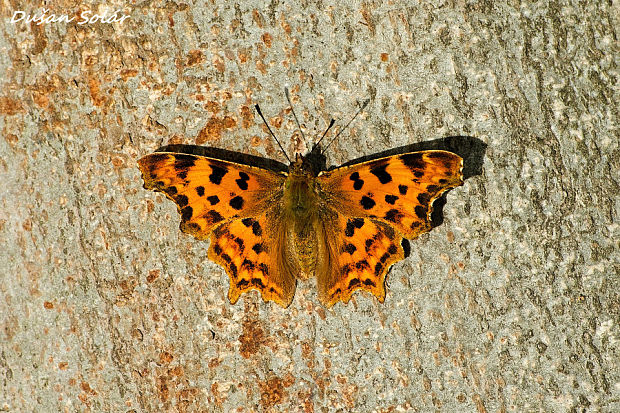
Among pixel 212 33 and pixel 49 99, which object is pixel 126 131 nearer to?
pixel 49 99

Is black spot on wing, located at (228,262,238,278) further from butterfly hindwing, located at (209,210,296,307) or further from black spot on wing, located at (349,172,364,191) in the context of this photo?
black spot on wing, located at (349,172,364,191)

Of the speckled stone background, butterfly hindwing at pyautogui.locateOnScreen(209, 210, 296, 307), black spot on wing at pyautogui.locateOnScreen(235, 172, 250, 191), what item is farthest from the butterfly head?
butterfly hindwing at pyautogui.locateOnScreen(209, 210, 296, 307)

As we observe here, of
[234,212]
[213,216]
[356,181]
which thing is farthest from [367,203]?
[213,216]

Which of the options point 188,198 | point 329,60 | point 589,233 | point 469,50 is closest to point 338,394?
point 188,198

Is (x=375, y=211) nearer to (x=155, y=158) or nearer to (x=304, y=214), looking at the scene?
(x=304, y=214)

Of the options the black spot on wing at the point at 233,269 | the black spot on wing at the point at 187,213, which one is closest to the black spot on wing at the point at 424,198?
the black spot on wing at the point at 233,269

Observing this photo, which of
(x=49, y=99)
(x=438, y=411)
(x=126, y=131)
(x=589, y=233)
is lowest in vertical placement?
(x=438, y=411)
